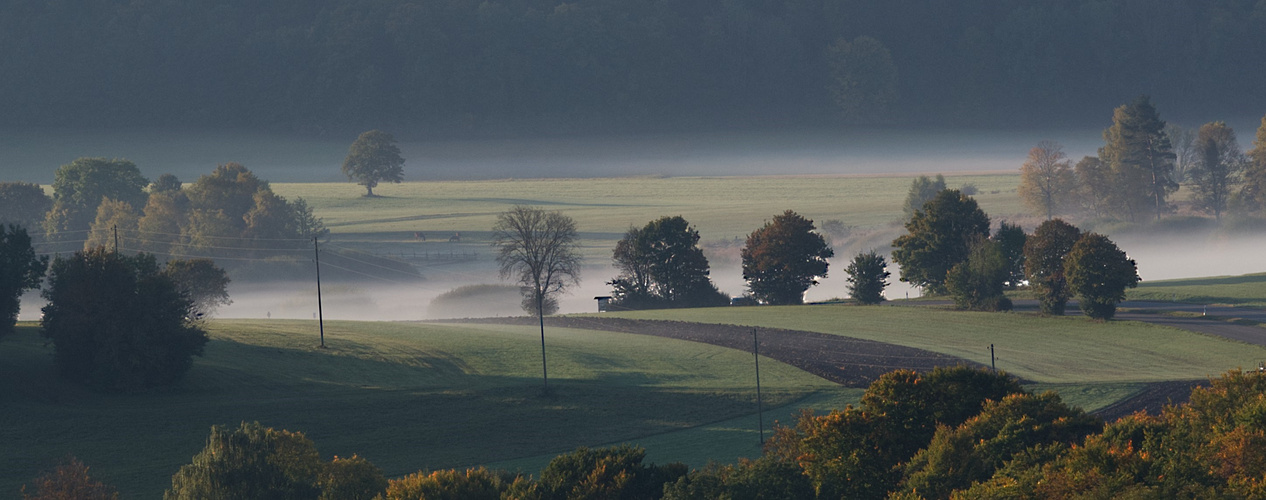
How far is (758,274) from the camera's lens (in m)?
116

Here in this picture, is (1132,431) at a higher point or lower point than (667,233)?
lower

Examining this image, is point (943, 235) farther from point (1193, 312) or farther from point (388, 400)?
point (388, 400)

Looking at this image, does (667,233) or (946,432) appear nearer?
(946,432)

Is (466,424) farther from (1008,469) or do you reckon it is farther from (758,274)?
(758,274)

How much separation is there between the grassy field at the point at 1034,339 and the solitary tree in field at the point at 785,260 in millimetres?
8114

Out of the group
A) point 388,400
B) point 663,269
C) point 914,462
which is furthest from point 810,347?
point 914,462

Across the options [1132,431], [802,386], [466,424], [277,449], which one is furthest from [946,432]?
[802,386]

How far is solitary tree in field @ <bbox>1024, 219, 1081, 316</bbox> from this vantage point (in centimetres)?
9275

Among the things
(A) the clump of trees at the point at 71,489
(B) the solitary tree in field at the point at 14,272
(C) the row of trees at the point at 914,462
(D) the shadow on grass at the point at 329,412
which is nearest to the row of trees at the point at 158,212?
(B) the solitary tree in field at the point at 14,272

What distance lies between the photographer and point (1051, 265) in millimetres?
93000

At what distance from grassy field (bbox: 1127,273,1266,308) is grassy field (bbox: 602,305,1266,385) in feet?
68.1

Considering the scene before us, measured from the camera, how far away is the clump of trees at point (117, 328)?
6006cm

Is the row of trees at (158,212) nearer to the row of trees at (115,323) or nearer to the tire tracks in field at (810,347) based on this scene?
the tire tracks in field at (810,347)

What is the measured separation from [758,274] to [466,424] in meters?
62.1
